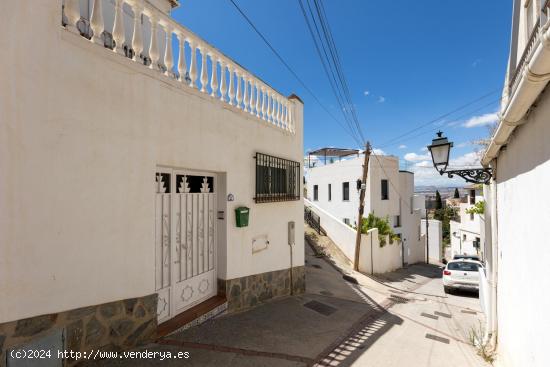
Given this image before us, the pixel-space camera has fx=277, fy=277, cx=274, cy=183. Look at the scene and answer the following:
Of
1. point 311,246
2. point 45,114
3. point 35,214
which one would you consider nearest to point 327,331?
point 35,214

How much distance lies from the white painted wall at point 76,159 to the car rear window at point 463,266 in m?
11.4

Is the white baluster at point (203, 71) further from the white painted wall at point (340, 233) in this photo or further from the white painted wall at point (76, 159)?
the white painted wall at point (340, 233)

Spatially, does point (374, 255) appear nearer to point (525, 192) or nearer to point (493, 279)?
point (493, 279)

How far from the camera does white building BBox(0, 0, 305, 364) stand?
8.39 ft

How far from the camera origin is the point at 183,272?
440cm

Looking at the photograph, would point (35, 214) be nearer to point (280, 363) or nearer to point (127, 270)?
point (127, 270)

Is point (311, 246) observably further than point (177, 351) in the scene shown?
Yes

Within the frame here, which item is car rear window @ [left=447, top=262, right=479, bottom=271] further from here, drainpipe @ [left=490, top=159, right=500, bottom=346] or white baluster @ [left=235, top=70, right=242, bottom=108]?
white baluster @ [left=235, top=70, right=242, bottom=108]

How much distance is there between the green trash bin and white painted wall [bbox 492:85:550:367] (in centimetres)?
393

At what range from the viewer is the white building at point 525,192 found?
205cm

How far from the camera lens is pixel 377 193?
18422 mm

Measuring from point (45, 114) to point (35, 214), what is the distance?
38.3 inches

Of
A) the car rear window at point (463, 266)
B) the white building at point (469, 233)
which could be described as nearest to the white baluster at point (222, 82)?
the car rear window at point (463, 266)

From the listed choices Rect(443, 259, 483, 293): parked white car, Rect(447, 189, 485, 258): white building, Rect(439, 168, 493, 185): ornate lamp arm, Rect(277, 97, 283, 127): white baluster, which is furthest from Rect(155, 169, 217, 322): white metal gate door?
Rect(447, 189, 485, 258): white building
